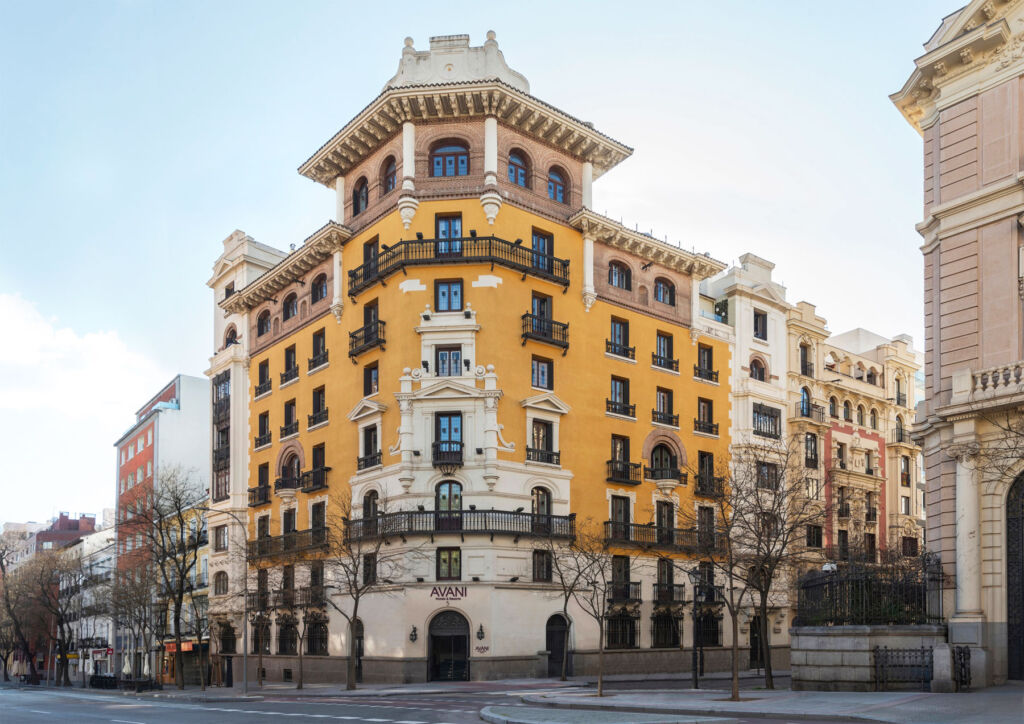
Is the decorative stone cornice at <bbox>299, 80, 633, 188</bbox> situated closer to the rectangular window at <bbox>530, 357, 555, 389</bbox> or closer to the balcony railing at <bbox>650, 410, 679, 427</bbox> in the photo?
the rectangular window at <bbox>530, 357, 555, 389</bbox>

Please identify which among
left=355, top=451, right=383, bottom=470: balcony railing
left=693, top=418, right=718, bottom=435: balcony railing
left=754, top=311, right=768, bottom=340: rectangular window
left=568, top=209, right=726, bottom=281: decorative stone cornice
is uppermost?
left=568, top=209, right=726, bottom=281: decorative stone cornice

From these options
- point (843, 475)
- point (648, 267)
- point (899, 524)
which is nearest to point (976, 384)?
point (648, 267)

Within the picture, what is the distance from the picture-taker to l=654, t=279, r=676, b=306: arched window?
5803cm

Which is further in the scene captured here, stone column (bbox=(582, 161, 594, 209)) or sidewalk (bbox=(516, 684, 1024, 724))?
stone column (bbox=(582, 161, 594, 209))

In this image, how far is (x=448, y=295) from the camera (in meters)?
49.6

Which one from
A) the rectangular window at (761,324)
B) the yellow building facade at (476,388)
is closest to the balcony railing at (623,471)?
the yellow building facade at (476,388)

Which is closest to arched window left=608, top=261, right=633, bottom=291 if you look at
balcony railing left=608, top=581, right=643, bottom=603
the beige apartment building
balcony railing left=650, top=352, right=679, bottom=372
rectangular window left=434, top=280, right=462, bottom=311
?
balcony railing left=650, top=352, right=679, bottom=372

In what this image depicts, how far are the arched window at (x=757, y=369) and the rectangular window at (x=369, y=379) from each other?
24.3 metres

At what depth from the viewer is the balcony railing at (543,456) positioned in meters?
48.9

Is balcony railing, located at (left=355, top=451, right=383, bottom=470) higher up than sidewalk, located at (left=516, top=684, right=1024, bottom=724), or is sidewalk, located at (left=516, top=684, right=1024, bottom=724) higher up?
balcony railing, located at (left=355, top=451, right=383, bottom=470)

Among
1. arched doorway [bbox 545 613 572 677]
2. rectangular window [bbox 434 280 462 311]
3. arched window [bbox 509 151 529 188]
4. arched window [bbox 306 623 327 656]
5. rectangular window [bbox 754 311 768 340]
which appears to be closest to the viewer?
arched doorway [bbox 545 613 572 677]

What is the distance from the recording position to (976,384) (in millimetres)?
29281

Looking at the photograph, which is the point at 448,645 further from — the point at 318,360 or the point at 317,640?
the point at 318,360

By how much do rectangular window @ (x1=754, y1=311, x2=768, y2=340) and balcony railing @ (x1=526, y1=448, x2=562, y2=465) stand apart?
19791 mm
